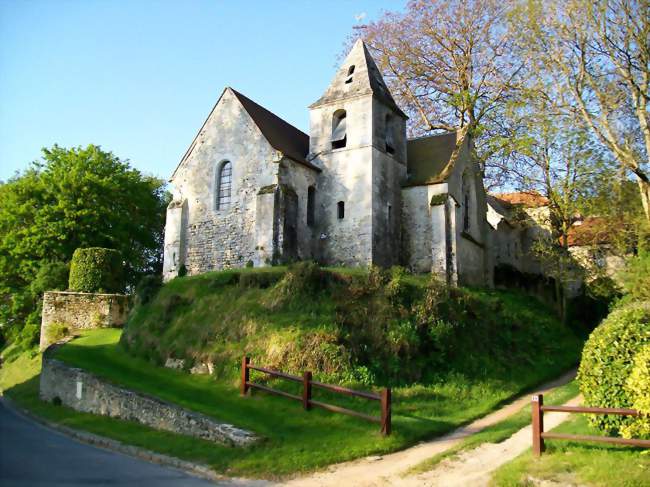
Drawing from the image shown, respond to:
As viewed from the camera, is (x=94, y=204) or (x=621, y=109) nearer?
(x=621, y=109)

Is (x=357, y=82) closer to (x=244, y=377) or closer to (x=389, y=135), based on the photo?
(x=389, y=135)

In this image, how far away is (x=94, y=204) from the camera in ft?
115

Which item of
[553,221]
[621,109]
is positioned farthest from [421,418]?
[553,221]

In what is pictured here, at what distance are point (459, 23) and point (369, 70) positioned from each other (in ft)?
27.2

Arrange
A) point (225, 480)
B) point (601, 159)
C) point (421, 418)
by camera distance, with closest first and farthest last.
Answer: point (225, 480) < point (421, 418) < point (601, 159)

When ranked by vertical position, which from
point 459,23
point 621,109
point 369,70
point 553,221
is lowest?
point 553,221

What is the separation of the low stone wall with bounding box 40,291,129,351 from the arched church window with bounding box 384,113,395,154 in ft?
48.3

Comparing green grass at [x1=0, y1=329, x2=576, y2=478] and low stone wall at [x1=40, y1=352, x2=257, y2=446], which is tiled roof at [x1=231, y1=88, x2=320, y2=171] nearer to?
green grass at [x1=0, y1=329, x2=576, y2=478]

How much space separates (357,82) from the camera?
91.9ft

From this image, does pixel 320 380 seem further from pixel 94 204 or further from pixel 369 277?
pixel 94 204

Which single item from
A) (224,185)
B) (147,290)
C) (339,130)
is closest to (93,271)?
(147,290)

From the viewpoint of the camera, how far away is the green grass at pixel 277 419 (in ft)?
38.1

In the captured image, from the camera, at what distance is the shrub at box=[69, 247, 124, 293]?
29844mm

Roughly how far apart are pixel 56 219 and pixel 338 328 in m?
23.5
